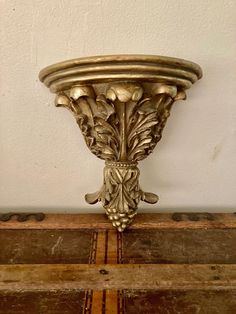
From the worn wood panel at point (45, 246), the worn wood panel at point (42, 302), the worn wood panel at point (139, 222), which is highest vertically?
the worn wood panel at point (139, 222)

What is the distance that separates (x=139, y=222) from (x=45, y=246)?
18 cm

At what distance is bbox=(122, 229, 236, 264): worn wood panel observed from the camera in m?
0.49

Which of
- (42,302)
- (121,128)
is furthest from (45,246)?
(121,128)

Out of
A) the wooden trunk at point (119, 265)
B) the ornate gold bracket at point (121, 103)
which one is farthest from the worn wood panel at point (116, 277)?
the ornate gold bracket at point (121, 103)

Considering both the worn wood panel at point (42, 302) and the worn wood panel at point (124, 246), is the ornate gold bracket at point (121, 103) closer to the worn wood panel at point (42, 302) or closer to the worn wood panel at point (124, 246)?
the worn wood panel at point (124, 246)

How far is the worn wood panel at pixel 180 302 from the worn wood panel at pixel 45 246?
0.36 ft

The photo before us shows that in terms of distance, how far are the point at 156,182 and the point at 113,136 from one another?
19 cm

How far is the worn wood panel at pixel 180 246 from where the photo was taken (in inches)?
19.4

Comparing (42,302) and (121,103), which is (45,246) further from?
(121,103)

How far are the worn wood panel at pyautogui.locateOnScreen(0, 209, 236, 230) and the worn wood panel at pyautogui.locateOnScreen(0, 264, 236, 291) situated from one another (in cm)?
12

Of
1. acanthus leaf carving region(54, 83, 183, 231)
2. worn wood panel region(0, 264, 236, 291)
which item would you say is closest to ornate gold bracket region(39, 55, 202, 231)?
acanthus leaf carving region(54, 83, 183, 231)

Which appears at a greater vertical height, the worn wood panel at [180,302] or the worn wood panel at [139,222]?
the worn wood panel at [139,222]

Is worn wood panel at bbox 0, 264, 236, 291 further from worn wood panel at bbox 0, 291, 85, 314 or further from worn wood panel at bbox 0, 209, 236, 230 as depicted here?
worn wood panel at bbox 0, 209, 236, 230

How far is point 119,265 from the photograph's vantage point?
1.54 feet
